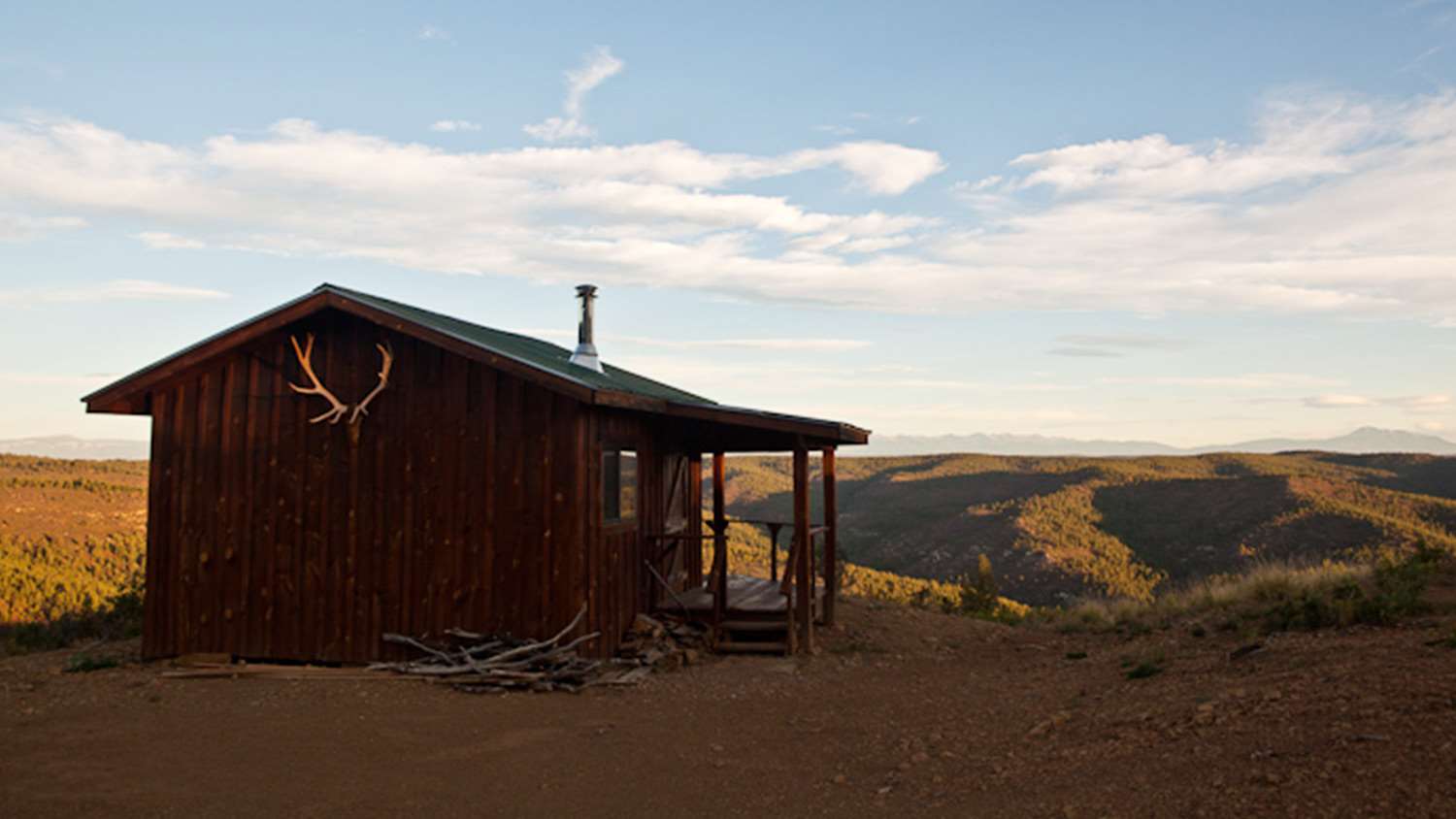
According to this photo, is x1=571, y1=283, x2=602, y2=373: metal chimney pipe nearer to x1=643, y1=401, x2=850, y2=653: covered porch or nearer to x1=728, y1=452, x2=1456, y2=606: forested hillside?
x1=643, y1=401, x2=850, y2=653: covered porch

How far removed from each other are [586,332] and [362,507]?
409 centimetres

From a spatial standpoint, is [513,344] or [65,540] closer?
[513,344]

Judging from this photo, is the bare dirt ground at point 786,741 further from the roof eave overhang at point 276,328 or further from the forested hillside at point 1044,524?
the forested hillside at point 1044,524

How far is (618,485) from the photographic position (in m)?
11.5

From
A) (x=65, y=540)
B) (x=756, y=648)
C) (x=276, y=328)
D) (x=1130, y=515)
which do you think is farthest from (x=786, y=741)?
(x=1130, y=515)

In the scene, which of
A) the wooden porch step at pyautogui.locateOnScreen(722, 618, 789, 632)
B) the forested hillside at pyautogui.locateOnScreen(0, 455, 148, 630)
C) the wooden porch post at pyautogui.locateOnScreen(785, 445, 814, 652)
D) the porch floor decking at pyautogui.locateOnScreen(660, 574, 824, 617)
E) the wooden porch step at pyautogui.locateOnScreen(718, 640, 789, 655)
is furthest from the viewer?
the forested hillside at pyautogui.locateOnScreen(0, 455, 148, 630)

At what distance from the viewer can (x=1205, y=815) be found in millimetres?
4871

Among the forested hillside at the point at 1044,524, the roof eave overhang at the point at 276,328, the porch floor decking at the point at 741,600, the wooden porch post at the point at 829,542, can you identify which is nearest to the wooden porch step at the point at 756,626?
the porch floor decking at the point at 741,600

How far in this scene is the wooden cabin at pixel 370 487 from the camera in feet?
34.0

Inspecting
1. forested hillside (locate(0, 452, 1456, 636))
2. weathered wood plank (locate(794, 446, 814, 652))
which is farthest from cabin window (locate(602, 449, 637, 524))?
forested hillside (locate(0, 452, 1456, 636))

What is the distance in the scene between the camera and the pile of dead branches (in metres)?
9.55

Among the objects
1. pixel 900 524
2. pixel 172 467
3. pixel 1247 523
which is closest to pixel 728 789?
pixel 172 467

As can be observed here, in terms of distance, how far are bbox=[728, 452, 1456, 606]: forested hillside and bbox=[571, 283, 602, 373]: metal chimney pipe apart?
2042cm

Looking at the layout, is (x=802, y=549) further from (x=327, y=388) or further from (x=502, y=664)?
(x=327, y=388)
